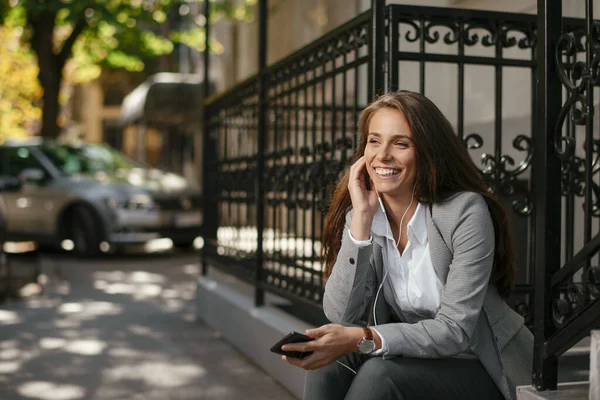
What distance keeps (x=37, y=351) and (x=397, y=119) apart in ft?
12.9

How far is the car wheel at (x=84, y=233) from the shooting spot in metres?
11.8

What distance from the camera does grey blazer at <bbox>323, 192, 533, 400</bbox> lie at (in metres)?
2.65

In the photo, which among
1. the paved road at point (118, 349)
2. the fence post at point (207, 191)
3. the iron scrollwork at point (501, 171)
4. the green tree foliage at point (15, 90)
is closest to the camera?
the iron scrollwork at point (501, 171)

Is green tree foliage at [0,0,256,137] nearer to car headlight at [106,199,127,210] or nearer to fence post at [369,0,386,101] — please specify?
car headlight at [106,199,127,210]

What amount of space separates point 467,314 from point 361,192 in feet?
1.86

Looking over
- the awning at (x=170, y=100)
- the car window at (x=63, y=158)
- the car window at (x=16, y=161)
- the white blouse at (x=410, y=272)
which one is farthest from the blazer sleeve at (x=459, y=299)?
the awning at (x=170, y=100)

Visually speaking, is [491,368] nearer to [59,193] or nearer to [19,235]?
[59,193]

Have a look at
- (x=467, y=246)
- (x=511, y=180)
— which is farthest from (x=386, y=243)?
(x=511, y=180)

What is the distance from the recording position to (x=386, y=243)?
2.99 metres

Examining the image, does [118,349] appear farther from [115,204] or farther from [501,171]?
[115,204]

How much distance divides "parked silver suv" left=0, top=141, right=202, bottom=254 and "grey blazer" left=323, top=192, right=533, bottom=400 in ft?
30.2

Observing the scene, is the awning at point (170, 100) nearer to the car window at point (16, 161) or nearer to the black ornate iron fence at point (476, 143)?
the car window at point (16, 161)

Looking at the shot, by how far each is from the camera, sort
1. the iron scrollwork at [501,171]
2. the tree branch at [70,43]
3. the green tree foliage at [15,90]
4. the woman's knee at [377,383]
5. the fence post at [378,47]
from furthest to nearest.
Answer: the green tree foliage at [15,90], the tree branch at [70,43], the iron scrollwork at [501,171], the fence post at [378,47], the woman's knee at [377,383]

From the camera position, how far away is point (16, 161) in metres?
13.1
